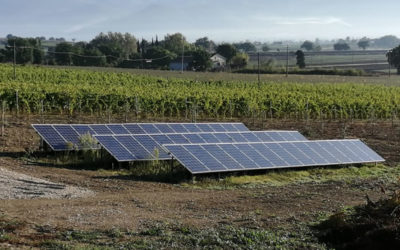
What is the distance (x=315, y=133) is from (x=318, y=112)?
9002 mm

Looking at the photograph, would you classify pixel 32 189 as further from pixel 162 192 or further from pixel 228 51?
pixel 228 51

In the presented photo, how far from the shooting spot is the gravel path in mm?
18075

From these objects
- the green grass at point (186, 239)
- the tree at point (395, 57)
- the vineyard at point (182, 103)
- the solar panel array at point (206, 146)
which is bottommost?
the green grass at point (186, 239)

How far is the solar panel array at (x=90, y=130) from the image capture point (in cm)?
2530

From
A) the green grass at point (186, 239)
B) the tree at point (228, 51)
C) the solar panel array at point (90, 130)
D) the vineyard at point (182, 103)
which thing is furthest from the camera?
the tree at point (228, 51)

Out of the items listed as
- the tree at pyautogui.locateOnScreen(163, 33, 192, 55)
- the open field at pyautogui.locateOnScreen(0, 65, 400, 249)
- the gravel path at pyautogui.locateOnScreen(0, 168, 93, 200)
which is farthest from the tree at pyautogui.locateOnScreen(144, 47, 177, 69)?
the gravel path at pyautogui.locateOnScreen(0, 168, 93, 200)

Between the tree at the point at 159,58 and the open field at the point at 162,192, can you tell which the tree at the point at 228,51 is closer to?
the tree at the point at 159,58

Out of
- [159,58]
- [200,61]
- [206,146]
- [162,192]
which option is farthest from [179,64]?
[162,192]

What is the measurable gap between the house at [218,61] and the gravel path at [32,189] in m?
110

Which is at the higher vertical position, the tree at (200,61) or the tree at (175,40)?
the tree at (175,40)

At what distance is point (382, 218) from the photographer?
15602 millimetres

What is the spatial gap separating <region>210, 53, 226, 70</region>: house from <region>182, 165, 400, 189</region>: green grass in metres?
104

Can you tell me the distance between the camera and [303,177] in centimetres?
2448

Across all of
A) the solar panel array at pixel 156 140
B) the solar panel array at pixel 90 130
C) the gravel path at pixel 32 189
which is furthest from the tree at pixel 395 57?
the gravel path at pixel 32 189
